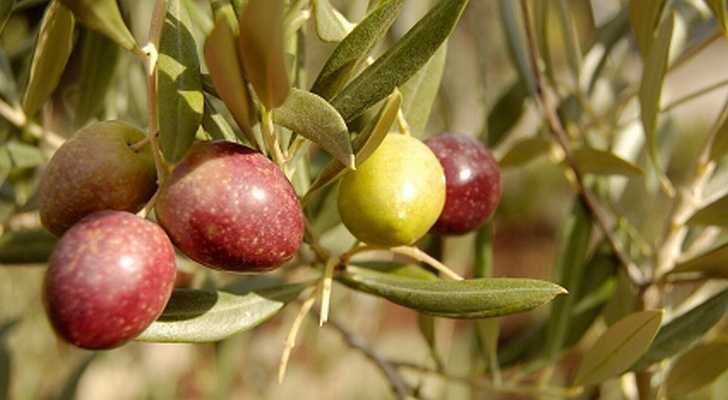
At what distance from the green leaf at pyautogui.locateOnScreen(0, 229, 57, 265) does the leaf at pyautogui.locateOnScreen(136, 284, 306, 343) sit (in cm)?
30

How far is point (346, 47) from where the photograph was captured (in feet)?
2.30

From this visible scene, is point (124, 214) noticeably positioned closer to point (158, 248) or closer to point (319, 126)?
point (158, 248)

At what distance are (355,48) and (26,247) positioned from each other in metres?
0.48

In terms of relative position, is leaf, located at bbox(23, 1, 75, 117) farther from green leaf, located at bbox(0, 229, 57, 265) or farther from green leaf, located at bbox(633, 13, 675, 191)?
green leaf, located at bbox(633, 13, 675, 191)

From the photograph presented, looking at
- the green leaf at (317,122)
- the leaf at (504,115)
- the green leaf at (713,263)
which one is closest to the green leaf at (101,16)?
the green leaf at (317,122)

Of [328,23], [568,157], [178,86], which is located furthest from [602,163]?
[178,86]

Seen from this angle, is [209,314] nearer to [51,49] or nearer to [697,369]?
[51,49]

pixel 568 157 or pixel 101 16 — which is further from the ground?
pixel 101 16

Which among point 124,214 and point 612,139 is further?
point 612,139

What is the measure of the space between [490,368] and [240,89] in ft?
2.08

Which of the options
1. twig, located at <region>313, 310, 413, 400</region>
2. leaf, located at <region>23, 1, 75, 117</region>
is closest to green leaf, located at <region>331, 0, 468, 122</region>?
leaf, located at <region>23, 1, 75, 117</region>

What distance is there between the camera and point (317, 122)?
0.64 m

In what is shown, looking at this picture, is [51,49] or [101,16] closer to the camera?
[101,16]

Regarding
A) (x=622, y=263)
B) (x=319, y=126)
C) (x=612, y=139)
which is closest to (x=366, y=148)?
(x=319, y=126)
